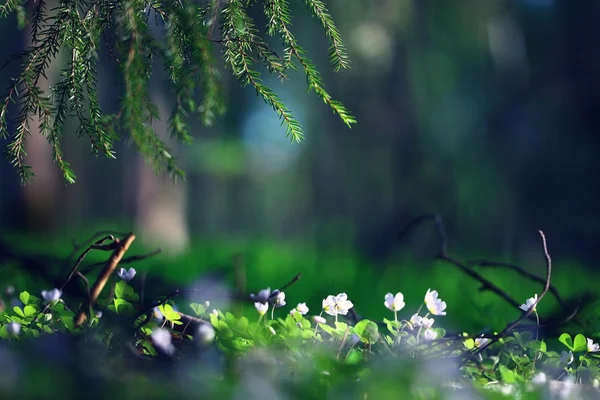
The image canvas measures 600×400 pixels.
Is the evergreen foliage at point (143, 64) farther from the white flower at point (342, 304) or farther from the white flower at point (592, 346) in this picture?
the white flower at point (592, 346)

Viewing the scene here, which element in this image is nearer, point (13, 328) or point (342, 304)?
point (13, 328)

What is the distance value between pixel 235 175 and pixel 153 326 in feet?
106

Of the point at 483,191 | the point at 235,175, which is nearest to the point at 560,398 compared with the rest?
the point at 483,191

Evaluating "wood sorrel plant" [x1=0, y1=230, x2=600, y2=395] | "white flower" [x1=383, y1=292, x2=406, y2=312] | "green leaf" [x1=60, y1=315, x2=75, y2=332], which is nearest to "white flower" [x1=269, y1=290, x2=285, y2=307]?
"wood sorrel plant" [x1=0, y1=230, x2=600, y2=395]

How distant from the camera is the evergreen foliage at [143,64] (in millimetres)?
1812

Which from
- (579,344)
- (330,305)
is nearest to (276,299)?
(330,305)

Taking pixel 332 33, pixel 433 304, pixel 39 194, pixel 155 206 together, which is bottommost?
pixel 433 304

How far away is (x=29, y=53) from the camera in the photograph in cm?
206

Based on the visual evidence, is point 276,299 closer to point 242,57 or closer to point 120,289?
point 120,289

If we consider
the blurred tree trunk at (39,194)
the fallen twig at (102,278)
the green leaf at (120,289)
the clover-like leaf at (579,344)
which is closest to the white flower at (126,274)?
the green leaf at (120,289)

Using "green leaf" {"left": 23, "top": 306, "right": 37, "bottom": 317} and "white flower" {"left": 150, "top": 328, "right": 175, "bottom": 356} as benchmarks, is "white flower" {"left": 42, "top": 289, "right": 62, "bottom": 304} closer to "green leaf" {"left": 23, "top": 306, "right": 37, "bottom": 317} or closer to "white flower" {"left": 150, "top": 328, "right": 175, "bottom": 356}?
"green leaf" {"left": 23, "top": 306, "right": 37, "bottom": 317}

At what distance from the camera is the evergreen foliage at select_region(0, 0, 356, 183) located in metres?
1.81

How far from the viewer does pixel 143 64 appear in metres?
1.93

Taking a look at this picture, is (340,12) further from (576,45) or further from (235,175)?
(235,175)
